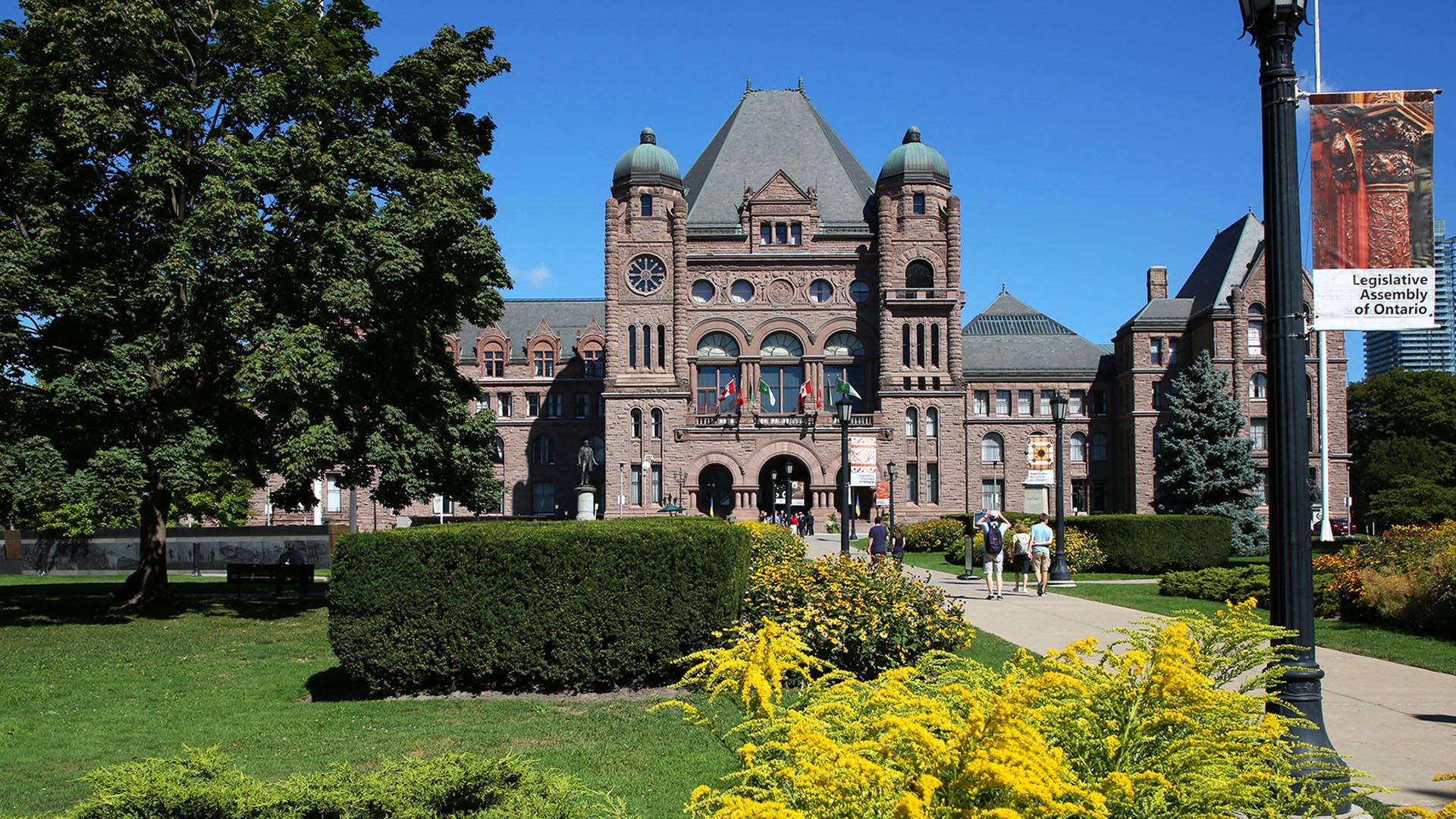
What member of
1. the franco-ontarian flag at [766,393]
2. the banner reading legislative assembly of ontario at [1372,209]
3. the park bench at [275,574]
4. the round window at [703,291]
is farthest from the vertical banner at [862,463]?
the round window at [703,291]

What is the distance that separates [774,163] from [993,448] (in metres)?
24.8

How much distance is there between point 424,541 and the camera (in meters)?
11.9

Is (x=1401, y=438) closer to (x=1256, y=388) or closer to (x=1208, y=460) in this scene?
(x=1256, y=388)

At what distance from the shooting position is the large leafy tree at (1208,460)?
168ft

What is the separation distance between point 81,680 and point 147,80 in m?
12.6

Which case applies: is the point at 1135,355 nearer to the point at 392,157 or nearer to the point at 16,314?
the point at 392,157

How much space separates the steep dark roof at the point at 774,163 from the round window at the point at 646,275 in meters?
4.53

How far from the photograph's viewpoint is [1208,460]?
5228 centimetres

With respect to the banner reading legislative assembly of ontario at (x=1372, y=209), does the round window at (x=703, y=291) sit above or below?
above

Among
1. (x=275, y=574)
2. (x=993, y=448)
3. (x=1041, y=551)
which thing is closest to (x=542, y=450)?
(x=993, y=448)

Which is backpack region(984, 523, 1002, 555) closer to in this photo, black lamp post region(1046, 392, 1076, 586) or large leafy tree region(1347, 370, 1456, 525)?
black lamp post region(1046, 392, 1076, 586)

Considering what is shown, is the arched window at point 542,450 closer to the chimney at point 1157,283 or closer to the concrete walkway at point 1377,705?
the chimney at point 1157,283

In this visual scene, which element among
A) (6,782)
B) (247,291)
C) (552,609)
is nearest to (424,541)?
(552,609)

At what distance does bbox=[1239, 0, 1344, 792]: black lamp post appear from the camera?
21.3ft
